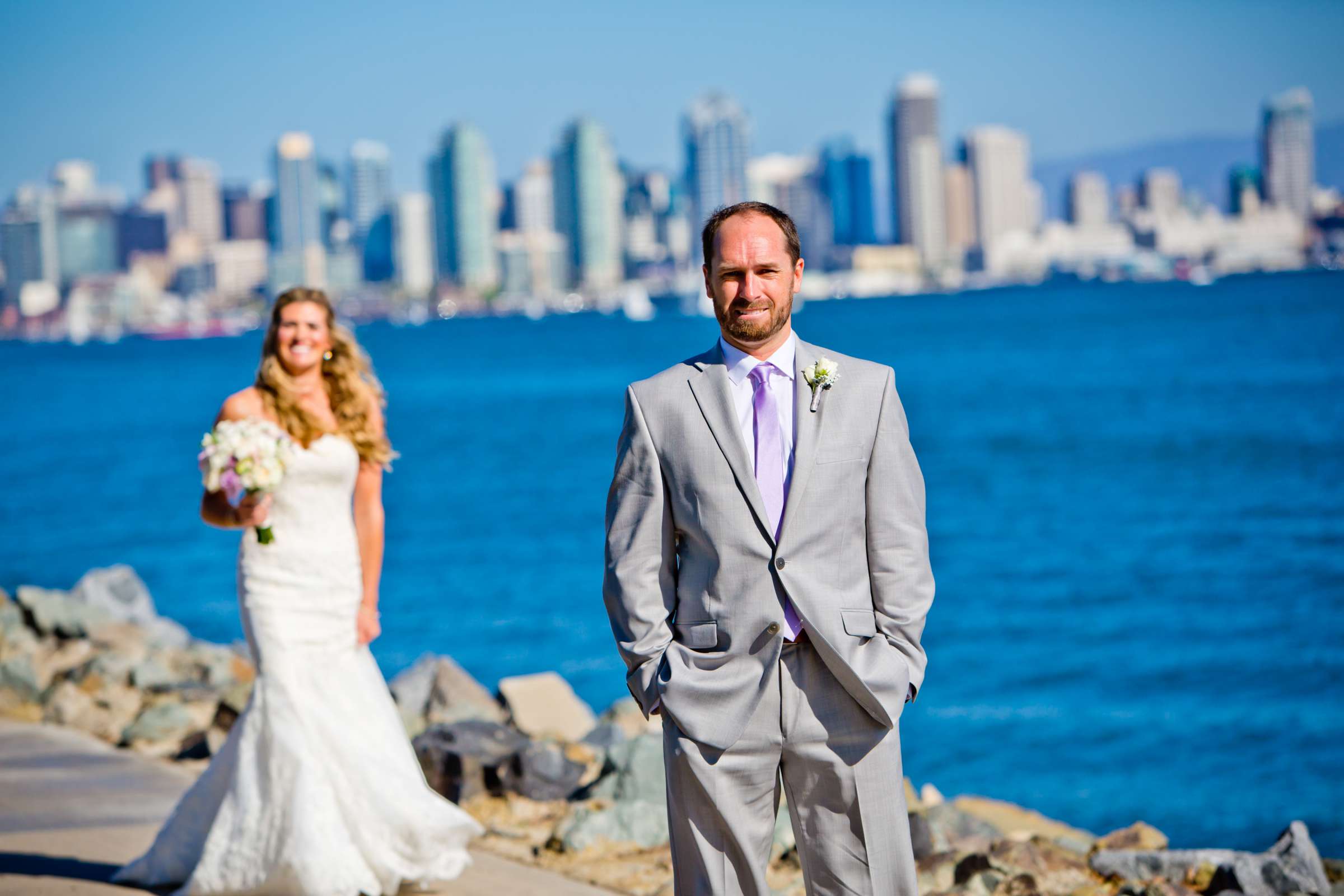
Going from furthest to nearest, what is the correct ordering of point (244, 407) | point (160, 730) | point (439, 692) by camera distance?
point (439, 692)
point (160, 730)
point (244, 407)

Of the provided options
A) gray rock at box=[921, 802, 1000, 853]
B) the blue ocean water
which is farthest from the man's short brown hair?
the blue ocean water

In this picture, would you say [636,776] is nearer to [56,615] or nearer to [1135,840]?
[1135,840]

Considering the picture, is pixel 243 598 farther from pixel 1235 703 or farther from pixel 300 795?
pixel 1235 703

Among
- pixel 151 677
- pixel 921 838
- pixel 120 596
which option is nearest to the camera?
pixel 921 838

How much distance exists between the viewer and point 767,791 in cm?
361

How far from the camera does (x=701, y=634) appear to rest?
11.7 feet

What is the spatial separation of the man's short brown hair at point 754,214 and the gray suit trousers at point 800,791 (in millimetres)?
922

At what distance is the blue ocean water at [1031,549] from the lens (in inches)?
586

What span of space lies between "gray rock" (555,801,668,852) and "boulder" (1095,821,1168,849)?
99.3 inches

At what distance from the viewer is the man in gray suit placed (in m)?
3.53

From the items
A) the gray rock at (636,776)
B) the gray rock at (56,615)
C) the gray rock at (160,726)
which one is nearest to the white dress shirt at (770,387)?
the gray rock at (636,776)

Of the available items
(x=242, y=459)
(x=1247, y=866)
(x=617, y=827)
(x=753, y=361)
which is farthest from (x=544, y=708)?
(x=753, y=361)

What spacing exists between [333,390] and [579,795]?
266cm

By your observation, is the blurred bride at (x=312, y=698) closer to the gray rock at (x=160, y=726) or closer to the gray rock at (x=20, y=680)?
the gray rock at (x=160, y=726)
